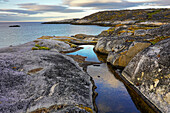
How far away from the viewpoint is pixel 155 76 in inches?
625

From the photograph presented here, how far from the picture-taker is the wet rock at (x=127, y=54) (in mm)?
24819

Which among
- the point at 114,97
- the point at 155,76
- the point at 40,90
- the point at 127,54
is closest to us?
the point at 40,90

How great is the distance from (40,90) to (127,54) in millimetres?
19317

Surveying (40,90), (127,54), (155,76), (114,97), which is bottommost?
(114,97)

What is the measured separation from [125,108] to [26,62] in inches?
687

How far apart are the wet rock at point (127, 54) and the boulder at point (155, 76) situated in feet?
17.6

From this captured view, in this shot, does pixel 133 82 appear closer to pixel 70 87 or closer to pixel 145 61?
pixel 145 61

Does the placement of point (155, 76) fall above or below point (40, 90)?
above

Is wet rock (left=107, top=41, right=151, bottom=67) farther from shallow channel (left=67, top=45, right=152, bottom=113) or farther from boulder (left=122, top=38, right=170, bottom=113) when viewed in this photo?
boulder (left=122, top=38, right=170, bottom=113)

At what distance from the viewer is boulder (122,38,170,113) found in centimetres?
1383

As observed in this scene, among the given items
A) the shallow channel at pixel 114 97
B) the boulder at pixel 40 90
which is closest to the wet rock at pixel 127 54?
the shallow channel at pixel 114 97

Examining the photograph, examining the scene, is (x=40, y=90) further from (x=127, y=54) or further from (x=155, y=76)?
(x=127, y=54)

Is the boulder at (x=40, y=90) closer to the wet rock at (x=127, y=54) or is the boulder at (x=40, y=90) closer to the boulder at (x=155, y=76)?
the boulder at (x=155, y=76)

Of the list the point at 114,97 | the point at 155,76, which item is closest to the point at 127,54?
the point at 155,76
